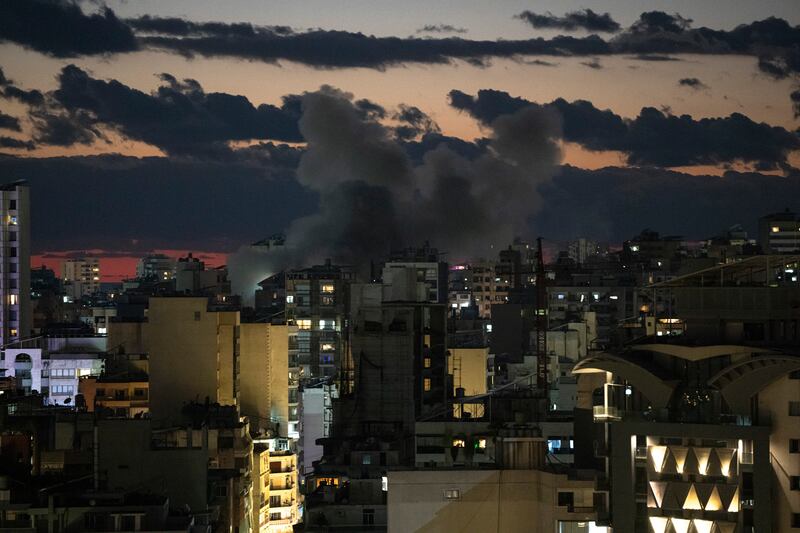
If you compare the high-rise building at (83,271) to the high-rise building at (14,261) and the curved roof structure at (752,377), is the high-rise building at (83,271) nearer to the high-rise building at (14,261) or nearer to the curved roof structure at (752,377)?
the high-rise building at (14,261)

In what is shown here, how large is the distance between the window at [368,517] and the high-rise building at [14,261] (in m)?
41.1

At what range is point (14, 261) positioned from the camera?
250ft

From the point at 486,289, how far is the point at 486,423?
89.2 m

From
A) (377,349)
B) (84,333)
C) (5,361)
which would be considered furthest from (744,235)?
(377,349)

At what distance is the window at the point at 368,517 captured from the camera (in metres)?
37.4

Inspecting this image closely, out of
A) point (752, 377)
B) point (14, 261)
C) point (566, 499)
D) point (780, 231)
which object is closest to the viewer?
point (752, 377)

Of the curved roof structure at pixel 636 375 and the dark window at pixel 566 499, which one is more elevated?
the curved roof structure at pixel 636 375

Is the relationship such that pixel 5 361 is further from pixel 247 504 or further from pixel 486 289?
pixel 486 289

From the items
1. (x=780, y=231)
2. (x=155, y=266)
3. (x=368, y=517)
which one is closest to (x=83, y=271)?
(x=155, y=266)

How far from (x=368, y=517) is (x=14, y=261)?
138ft

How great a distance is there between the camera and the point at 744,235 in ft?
338

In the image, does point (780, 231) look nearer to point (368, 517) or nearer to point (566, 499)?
point (368, 517)

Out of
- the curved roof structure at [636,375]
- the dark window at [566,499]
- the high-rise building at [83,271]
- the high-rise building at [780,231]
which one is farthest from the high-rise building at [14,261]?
the high-rise building at [83,271]

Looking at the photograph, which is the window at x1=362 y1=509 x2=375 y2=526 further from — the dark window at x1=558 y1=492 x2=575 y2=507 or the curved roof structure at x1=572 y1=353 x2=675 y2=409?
the dark window at x1=558 y1=492 x2=575 y2=507
